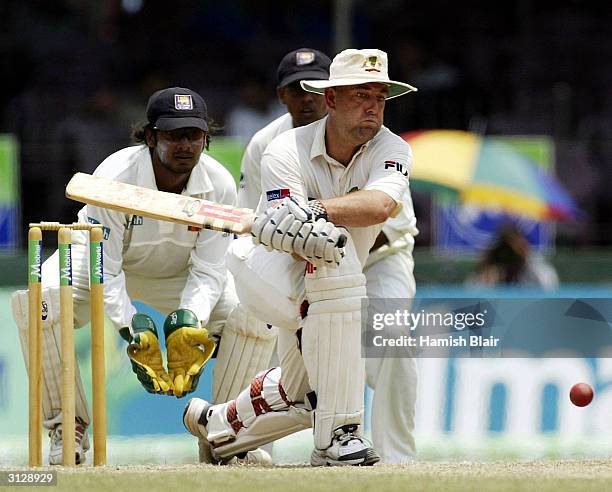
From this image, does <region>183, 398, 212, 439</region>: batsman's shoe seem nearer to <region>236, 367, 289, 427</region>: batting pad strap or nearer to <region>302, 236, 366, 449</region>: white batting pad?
<region>236, 367, 289, 427</region>: batting pad strap

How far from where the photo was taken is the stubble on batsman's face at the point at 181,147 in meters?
5.62

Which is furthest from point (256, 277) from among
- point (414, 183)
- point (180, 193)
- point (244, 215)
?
point (414, 183)

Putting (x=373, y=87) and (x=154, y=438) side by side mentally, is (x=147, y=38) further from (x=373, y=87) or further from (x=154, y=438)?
(x=373, y=87)

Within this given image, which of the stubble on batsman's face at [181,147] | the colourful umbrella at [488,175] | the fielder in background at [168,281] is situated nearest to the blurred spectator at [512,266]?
the colourful umbrella at [488,175]

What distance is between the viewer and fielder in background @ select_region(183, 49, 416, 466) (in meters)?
4.90

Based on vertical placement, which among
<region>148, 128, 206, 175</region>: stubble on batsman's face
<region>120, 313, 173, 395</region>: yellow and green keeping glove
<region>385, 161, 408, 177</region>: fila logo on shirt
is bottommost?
<region>120, 313, 173, 395</region>: yellow and green keeping glove

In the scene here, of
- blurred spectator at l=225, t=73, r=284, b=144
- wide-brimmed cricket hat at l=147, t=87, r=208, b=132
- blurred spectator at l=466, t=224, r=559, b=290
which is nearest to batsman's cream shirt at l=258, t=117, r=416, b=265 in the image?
wide-brimmed cricket hat at l=147, t=87, r=208, b=132

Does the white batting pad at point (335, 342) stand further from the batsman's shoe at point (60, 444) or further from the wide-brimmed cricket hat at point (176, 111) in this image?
the batsman's shoe at point (60, 444)

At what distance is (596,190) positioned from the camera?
36.4 feet

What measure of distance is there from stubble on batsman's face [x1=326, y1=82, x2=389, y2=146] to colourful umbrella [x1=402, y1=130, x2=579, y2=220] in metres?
5.02

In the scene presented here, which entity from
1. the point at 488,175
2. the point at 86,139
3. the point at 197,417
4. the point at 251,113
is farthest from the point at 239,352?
the point at 251,113

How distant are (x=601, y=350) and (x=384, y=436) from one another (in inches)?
59.0

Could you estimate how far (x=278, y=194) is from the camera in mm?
5016

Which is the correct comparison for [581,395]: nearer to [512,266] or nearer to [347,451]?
[347,451]
